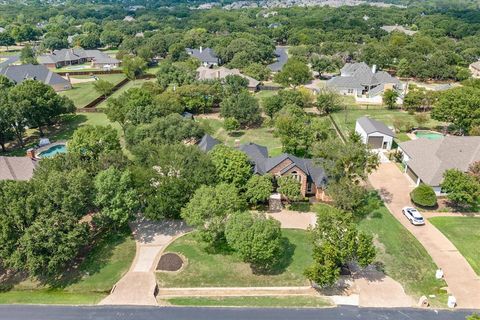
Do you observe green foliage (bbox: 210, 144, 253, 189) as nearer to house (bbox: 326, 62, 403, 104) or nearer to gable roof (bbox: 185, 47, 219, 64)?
house (bbox: 326, 62, 403, 104)

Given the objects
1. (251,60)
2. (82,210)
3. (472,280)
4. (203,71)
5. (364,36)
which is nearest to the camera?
(472,280)

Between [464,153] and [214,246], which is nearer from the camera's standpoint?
[214,246]

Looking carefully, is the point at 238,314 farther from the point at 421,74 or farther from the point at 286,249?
the point at 421,74

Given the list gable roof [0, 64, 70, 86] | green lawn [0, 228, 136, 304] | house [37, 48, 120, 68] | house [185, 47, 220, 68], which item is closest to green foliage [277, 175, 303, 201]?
green lawn [0, 228, 136, 304]

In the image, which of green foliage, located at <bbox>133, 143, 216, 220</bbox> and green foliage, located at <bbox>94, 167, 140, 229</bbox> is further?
green foliage, located at <bbox>133, 143, 216, 220</bbox>

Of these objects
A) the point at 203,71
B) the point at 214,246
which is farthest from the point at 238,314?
the point at 203,71
